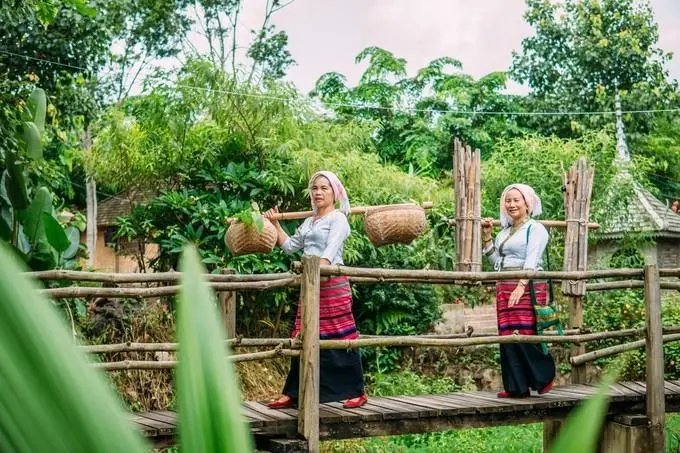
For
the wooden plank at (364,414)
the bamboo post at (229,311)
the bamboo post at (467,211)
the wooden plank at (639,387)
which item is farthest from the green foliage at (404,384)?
the wooden plank at (364,414)

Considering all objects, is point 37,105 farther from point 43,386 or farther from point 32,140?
point 43,386

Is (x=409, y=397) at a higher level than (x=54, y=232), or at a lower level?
lower

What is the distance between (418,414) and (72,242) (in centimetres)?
315

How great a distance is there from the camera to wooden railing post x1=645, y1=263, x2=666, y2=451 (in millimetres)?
5000

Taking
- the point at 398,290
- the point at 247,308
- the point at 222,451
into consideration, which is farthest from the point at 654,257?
the point at 222,451

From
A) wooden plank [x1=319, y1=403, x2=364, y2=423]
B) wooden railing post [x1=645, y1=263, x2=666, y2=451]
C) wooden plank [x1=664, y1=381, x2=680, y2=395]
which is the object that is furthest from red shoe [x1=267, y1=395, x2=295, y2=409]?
wooden plank [x1=664, y1=381, x2=680, y2=395]

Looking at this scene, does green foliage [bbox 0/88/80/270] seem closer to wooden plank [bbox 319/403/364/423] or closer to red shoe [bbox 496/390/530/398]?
wooden plank [bbox 319/403/364/423]

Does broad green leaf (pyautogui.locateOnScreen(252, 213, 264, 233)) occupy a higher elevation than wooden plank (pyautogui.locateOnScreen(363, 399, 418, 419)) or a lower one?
higher

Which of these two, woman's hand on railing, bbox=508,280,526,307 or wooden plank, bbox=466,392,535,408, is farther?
woman's hand on railing, bbox=508,280,526,307

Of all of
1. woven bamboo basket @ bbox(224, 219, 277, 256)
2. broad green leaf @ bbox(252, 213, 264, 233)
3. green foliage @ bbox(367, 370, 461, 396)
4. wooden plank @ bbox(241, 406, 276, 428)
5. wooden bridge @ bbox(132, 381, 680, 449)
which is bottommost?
green foliage @ bbox(367, 370, 461, 396)

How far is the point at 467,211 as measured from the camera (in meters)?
6.35

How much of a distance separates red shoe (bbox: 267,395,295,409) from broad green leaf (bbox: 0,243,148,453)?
4307mm

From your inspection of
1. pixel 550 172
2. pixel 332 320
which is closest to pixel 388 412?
pixel 332 320

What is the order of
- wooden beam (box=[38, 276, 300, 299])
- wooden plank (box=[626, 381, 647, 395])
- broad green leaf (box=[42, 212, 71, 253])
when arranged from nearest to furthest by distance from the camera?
1. wooden beam (box=[38, 276, 300, 299])
2. wooden plank (box=[626, 381, 647, 395])
3. broad green leaf (box=[42, 212, 71, 253])
